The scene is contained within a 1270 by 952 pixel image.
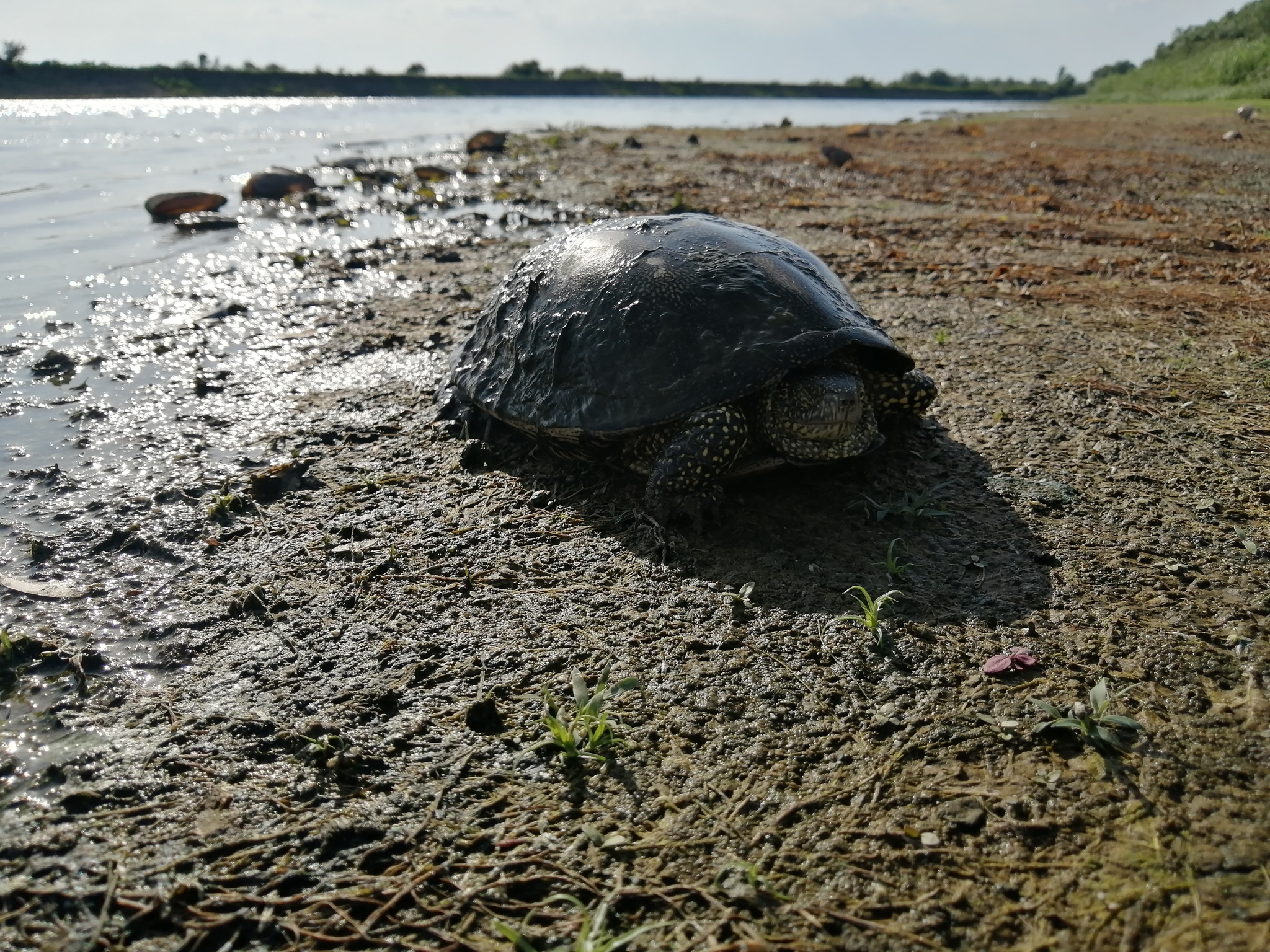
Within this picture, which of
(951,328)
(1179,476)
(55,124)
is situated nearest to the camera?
(1179,476)

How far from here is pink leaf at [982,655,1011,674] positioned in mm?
3014

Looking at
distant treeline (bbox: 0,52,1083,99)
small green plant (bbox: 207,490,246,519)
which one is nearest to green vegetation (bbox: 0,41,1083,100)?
distant treeline (bbox: 0,52,1083,99)

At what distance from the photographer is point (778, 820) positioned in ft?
8.22

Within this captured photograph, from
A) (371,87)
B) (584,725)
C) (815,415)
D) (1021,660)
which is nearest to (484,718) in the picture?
(584,725)

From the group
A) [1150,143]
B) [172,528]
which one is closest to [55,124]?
[172,528]

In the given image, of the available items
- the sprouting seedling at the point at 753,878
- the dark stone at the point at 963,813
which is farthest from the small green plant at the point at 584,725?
the dark stone at the point at 963,813

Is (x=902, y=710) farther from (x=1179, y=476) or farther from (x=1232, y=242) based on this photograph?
(x=1232, y=242)

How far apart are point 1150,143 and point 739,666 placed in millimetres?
21710

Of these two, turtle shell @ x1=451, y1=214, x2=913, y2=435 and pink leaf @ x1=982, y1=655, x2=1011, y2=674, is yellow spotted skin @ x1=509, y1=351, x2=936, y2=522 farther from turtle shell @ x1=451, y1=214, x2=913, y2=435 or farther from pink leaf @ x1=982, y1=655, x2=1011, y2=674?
pink leaf @ x1=982, y1=655, x2=1011, y2=674

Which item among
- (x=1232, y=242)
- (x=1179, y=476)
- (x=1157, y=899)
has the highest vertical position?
(x=1232, y=242)

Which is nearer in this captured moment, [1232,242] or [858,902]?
[858,902]

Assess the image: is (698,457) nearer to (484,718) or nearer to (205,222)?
(484,718)

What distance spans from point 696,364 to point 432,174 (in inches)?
567

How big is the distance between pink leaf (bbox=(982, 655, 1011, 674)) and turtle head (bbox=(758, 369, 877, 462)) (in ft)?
4.61
